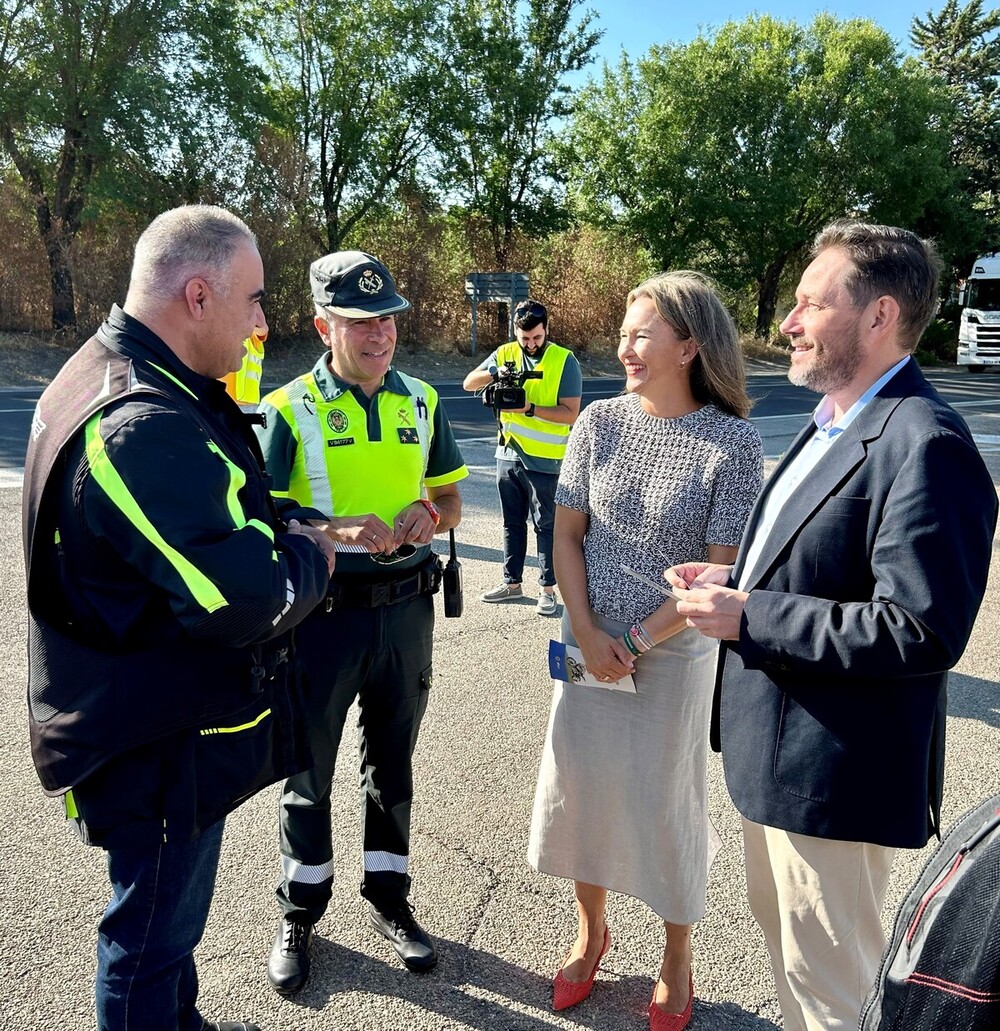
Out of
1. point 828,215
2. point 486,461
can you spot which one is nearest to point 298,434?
point 486,461

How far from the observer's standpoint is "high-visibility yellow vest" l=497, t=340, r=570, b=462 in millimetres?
6027

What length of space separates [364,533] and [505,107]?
2860 centimetres

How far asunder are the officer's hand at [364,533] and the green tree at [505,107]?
27.2 m

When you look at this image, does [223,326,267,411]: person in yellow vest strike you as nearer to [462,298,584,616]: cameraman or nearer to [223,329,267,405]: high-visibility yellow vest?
[223,329,267,405]: high-visibility yellow vest

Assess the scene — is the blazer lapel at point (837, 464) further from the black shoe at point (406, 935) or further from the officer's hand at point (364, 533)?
the black shoe at point (406, 935)

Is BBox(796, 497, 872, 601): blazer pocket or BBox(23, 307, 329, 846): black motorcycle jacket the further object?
BBox(796, 497, 872, 601): blazer pocket

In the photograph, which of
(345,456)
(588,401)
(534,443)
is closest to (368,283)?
(345,456)

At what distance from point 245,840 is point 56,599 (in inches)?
73.0

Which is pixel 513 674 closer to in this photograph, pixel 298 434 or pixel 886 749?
pixel 298 434

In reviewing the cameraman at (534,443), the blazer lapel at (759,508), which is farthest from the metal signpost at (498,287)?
the blazer lapel at (759,508)

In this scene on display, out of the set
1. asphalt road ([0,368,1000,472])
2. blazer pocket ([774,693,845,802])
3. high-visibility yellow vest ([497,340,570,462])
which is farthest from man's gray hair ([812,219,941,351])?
asphalt road ([0,368,1000,472])

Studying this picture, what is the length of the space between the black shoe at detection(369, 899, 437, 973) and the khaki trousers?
115cm

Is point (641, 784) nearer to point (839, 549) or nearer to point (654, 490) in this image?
point (654, 490)

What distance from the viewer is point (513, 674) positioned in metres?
5.01
